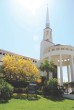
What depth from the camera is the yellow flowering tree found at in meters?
40.4

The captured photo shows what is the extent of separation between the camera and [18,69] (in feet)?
134

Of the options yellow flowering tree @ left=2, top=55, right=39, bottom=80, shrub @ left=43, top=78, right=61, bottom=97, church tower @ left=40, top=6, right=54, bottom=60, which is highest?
church tower @ left=40, top=6, right=54, bottom=60

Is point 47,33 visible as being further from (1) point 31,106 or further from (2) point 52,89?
(1) point 31,106

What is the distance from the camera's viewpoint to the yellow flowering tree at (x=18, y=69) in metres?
40.4

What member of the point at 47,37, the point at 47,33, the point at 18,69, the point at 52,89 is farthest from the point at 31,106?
the point at 47,33

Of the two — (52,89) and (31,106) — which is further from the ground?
(52,89)

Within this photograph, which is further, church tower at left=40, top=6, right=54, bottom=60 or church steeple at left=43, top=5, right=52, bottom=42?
church steeple at left=43, top=5, right=52, bottom=42

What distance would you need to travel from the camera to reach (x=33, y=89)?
32.8 m

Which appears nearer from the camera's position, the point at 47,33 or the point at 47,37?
the point at 47,37

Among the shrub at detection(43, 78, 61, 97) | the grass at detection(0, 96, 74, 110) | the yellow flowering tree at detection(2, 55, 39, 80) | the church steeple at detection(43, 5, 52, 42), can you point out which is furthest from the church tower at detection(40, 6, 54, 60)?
the grass at detection(0, 96, 74, 110)

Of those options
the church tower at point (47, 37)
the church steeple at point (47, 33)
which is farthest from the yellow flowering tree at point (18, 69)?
the church steeple at point (47, 33)

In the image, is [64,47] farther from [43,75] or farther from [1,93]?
[1,93]

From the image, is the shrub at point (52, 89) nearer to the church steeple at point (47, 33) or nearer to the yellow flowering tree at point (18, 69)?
the yellow flowering tree at point (18, 69)

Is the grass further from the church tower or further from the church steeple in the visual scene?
the church steeple
